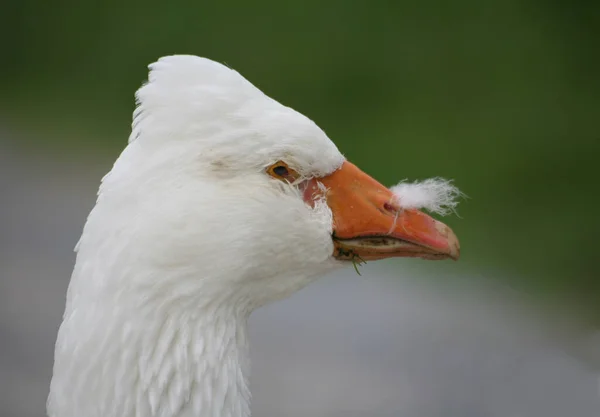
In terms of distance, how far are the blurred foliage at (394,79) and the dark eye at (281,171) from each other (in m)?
4.88

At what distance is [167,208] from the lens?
1812 millimetres

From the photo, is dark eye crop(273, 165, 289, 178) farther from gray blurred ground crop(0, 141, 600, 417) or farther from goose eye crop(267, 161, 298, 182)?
gray blurred ground crop(0, 141, 600, 417)

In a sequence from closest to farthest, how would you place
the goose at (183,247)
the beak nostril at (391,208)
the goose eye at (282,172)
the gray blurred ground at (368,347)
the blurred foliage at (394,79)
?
the goose at (183,247) < the goose eye at (282,172) < the beak nostril at (391,208) < the gray blurred ground at (368,347) < the blurred foliage at (394,79)

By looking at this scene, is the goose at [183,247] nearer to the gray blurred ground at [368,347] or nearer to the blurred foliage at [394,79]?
the gray blurred ground at [368,347]

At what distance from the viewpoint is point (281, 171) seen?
196 centimetres

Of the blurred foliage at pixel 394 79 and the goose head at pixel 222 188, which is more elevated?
the blurred foliage at pixel 394 79

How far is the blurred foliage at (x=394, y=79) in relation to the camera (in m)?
7.21

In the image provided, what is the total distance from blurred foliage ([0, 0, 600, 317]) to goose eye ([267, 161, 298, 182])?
487 centimetres

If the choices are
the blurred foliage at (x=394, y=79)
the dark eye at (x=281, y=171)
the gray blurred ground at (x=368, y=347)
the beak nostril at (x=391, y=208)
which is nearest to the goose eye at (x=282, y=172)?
the dark eye at (x=281, y=171)

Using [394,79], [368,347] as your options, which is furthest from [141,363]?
[394,79]

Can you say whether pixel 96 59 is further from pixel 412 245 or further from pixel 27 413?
pixel 412 245

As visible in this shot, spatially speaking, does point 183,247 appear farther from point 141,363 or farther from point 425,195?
point 425,195

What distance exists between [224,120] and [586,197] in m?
5.91

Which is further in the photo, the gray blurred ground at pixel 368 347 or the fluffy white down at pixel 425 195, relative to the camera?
the gray blurred ground at pixel 368 347
